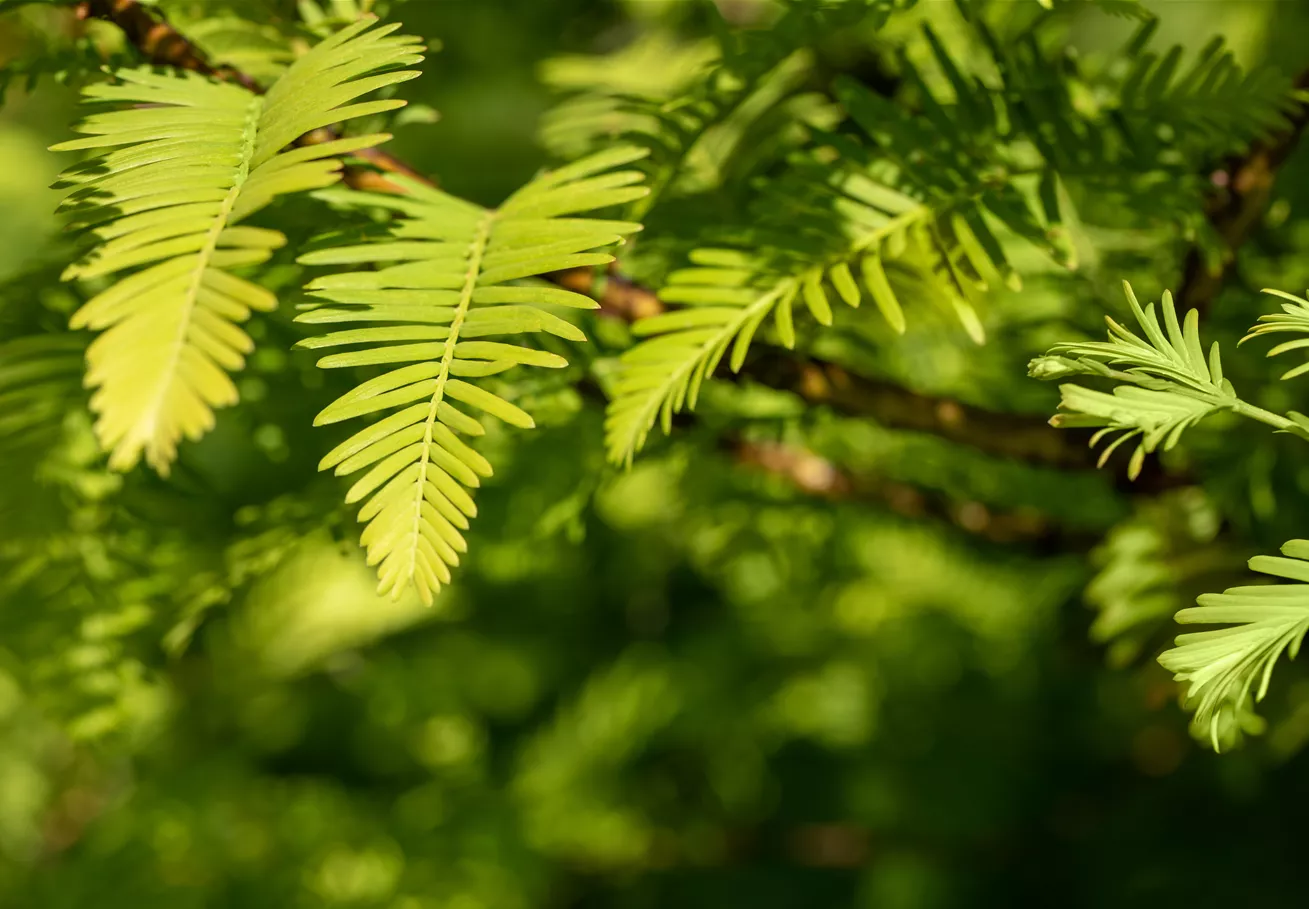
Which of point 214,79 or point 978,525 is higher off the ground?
point 214,79

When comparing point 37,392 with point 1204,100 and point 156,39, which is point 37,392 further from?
point 1204,100

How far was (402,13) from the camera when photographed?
101 centimetres

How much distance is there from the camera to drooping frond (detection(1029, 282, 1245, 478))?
25 cm

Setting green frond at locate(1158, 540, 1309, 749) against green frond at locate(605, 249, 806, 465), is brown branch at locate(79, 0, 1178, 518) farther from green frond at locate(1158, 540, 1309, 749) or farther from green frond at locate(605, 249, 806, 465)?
green frond at locate(1158, 540, 1309, 749)

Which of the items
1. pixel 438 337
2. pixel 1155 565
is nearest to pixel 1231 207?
pixel 1155 565

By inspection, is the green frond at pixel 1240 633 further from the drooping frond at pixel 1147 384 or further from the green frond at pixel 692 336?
the green frond at pixel 692 336

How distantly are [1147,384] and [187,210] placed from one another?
0.25 m

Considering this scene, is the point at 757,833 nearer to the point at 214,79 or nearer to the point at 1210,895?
the point at 1210,895

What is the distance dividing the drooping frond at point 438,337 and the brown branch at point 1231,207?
9.6 inches

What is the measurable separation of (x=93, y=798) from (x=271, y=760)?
23cm

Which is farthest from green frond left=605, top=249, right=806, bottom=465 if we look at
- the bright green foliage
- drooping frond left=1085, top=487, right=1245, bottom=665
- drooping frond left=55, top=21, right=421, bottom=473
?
drooping frond left=1085, top=487, right=1245, bottom=665

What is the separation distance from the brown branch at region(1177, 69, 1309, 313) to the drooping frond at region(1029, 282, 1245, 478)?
0.47 ft

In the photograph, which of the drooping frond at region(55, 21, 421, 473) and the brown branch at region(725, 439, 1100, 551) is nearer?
the drooping frond at region(55, 21, 421, 473)

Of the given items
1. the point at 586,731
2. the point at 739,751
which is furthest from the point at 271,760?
the point at 739,751
